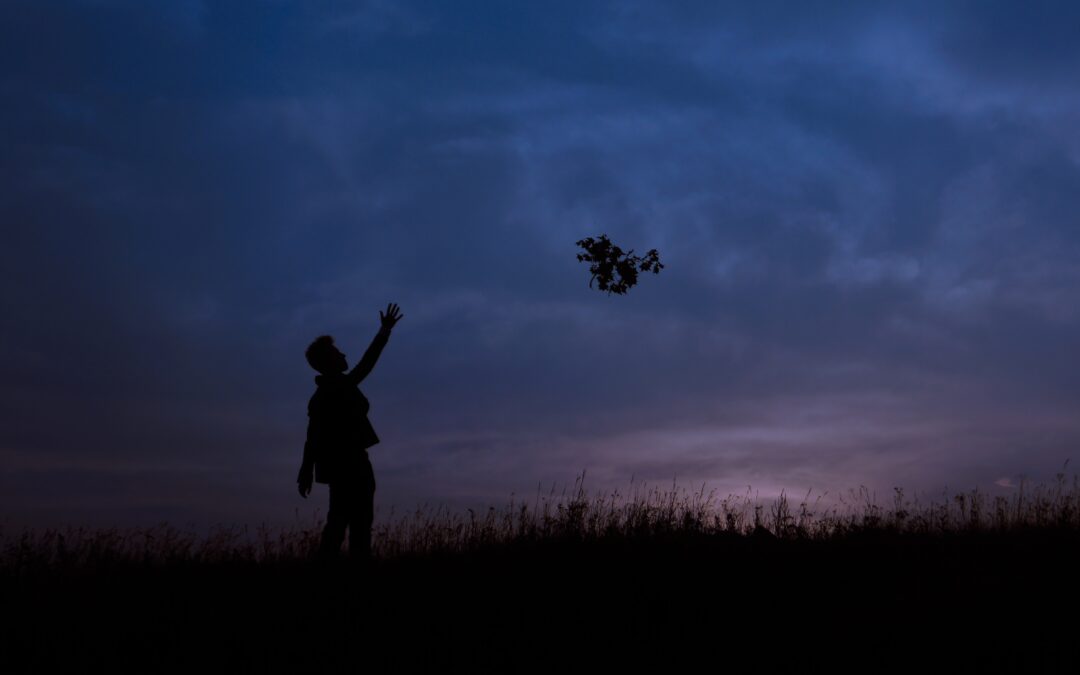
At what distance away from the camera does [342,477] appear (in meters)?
7.91

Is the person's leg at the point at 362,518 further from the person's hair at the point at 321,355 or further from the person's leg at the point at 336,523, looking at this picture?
the person's hair at the point at 321,355

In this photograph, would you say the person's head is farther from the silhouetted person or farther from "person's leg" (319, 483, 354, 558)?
"person's leg" (319, 483, 354, 558)

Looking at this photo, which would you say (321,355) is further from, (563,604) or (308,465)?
(563,604)

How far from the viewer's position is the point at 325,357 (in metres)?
8.12

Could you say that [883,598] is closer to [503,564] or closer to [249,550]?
[503,564]

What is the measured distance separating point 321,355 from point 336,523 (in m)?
1.64

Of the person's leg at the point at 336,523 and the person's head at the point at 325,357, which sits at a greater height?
the person's head at the point at 325,357

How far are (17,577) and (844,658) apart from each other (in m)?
8.50

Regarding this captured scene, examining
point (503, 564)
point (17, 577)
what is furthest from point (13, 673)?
point (503, 564)

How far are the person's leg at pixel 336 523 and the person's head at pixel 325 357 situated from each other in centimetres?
113

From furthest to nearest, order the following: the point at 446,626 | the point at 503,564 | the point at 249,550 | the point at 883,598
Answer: the point at 249,550
the point at 503,564
the point at 883,598
the point at 446,626

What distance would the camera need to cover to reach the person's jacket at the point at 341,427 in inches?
310

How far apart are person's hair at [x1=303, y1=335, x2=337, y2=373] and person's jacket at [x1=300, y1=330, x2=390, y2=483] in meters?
0.11

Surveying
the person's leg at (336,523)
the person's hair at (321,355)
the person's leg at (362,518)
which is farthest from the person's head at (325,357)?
the person's leg at (336,523)
